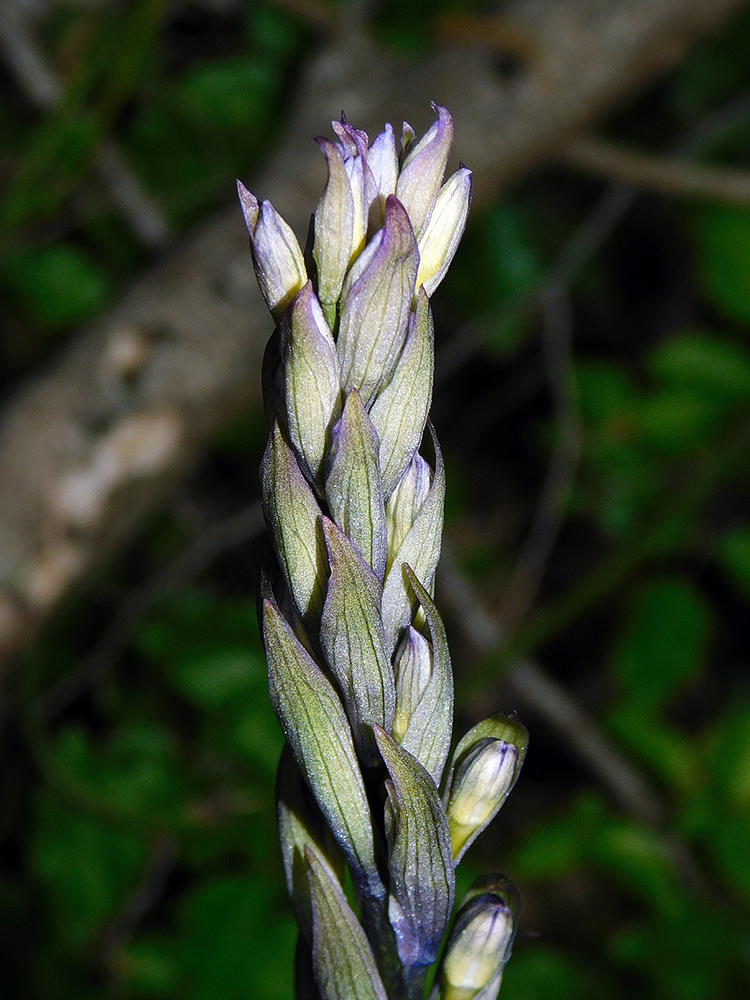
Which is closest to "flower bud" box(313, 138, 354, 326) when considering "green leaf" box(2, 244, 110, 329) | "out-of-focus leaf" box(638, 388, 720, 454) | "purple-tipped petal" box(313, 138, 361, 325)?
"purple-tipped petal" box(313, 138, 361, 325)

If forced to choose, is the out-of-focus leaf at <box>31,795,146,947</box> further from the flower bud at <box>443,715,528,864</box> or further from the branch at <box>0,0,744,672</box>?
the flower bud at <box>443,715,528,864</box>

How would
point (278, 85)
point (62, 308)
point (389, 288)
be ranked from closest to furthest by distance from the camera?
point (389, 288), point (62, 308), point (278, 85)

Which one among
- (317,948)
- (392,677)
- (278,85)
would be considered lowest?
(317,948)

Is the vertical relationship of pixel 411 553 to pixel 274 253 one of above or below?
below

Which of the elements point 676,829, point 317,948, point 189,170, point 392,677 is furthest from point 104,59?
point 676,829

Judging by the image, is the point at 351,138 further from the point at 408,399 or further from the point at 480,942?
the point at 480,942

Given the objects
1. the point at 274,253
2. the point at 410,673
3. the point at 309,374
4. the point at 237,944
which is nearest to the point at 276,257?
the point at 274,253

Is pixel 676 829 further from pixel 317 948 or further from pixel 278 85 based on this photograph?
pixel 278 85
